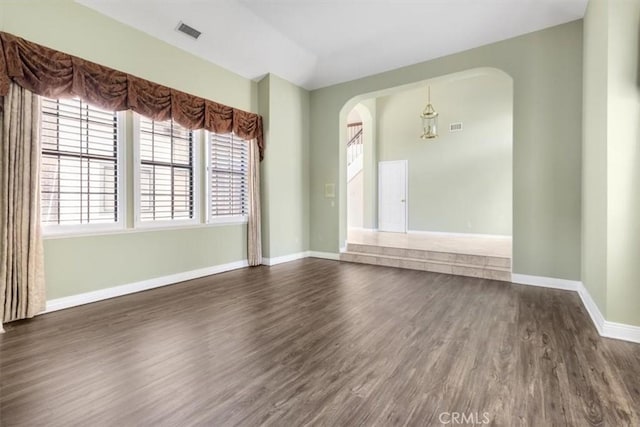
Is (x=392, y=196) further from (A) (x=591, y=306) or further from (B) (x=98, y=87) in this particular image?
(B) (x=98, y=87)

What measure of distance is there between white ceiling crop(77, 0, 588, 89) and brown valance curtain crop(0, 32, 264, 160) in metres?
0.78

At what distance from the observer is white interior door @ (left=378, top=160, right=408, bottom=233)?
29.0 feet

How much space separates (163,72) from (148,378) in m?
4.02

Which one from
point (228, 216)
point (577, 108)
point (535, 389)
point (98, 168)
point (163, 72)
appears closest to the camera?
point (535, 389)

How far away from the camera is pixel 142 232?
4180 mm

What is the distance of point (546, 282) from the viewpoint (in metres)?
4.26

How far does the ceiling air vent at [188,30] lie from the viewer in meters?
4.21

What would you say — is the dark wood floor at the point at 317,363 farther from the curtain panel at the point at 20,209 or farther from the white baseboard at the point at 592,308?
the curtain panel at the point at 20,209

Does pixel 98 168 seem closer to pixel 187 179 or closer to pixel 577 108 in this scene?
pixel 187 179

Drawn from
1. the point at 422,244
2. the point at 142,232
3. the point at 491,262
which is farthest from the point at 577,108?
the point at 142,232

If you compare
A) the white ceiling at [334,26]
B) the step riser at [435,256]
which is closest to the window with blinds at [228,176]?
the white ceiling at [334,26]

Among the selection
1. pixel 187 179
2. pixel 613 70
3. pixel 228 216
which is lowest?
pixel 228 216
